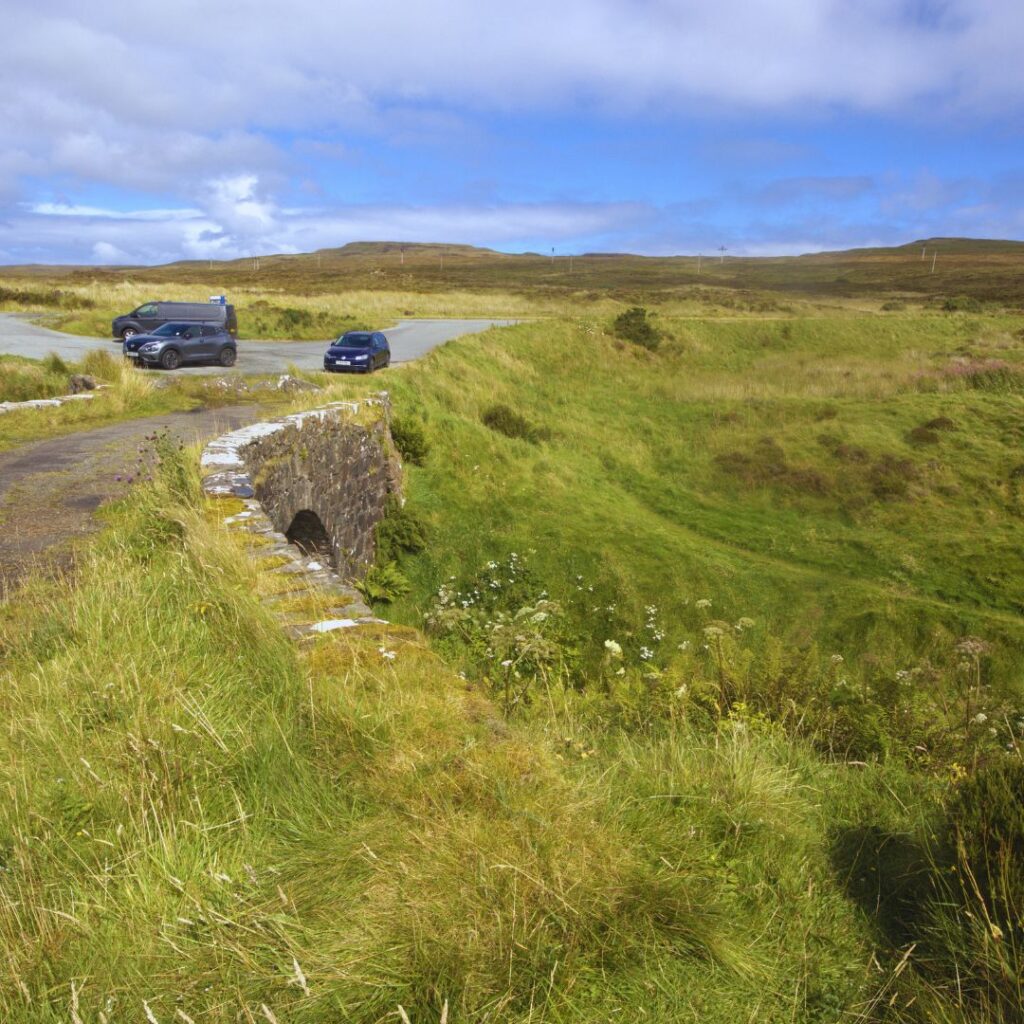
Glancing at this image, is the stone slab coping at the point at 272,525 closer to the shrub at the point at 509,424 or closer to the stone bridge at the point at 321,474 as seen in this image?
the stone bridge at the point at 321,474

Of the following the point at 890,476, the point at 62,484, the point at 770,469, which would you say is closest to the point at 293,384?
the point at 62,484

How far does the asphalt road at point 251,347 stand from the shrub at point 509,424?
564 cm

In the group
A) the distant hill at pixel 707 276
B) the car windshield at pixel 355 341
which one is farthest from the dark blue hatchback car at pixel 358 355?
the distant hill at pixel 707 276

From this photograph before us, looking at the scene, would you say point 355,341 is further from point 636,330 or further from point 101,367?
point 636,330

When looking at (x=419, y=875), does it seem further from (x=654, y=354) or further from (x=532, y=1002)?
(x=654, y=354)

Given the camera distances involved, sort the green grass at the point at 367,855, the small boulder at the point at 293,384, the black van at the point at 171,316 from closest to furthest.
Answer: the green grass at the point at 367,855, the small boulder at the point at 293,384, the black van at the point at 171,316

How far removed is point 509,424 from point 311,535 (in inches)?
416

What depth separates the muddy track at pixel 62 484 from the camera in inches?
241

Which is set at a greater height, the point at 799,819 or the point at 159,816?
the point at 159,816

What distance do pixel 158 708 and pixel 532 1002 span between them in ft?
6.96

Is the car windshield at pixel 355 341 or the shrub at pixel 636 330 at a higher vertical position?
the shrub at pixel 636 330

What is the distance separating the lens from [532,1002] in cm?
200

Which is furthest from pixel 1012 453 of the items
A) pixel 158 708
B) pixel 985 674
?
pixel 158 708

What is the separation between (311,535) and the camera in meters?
11.2
